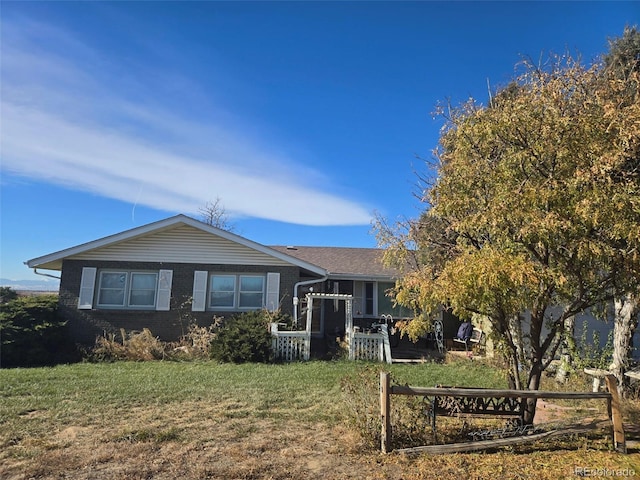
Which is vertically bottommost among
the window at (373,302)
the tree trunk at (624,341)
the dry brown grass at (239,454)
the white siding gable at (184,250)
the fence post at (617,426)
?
the dry brown grass at (239,454)

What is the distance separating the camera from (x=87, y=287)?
1420 centimetres

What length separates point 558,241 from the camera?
5289 millimetres

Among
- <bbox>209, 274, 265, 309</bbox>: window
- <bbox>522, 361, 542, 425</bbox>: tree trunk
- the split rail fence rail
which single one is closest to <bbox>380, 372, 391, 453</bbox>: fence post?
the split rail fence rail

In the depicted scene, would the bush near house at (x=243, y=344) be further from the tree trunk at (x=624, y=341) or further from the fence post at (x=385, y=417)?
the tree trunk at (x=624, y=341)

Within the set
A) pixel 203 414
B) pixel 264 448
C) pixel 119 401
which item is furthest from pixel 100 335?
pixel 264 448

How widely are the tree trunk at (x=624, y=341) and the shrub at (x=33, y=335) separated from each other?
14.1 m

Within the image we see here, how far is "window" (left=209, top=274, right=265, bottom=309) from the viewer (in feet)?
48.6

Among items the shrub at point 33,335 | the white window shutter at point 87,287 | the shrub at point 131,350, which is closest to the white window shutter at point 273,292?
the shrub at point 131,350

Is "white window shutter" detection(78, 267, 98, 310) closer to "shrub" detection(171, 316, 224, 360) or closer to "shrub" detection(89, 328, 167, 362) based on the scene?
"shrub" detection(89, 328, 167, 362)

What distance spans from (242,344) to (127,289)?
17.2ft

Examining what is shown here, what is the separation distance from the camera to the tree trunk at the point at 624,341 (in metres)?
8.77

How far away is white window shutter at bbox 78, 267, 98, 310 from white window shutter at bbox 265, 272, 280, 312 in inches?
229

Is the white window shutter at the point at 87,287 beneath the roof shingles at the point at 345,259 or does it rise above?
beneath

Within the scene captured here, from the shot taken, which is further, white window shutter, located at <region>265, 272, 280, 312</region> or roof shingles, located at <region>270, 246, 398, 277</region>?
roof shingles, located at <region>270, 246, 398, 277</region>
